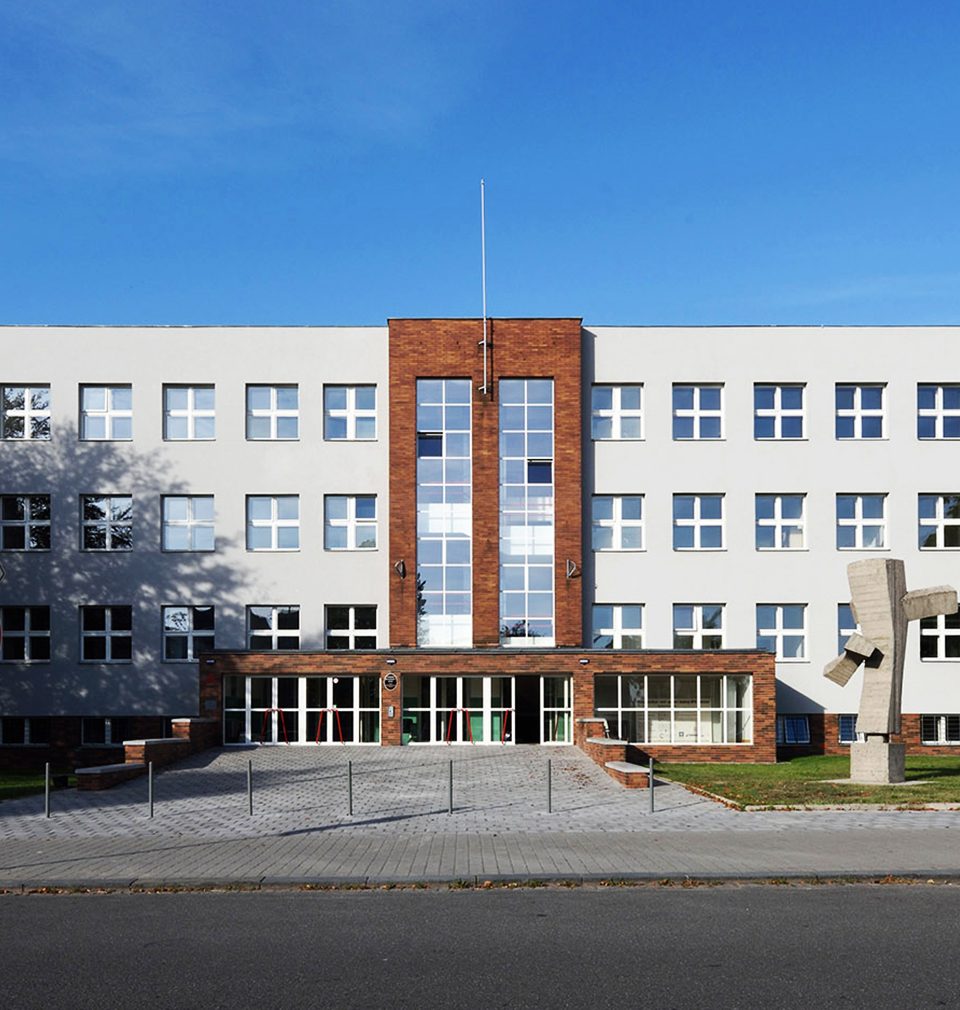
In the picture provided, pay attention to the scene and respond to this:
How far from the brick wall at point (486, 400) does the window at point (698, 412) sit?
331 cm

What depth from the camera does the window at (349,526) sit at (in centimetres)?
3731

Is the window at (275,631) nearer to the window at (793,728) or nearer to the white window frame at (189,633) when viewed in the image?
the white window frame at (189,633)

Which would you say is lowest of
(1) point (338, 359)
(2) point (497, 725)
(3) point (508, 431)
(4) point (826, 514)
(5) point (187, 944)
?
(2) point (497, 725)

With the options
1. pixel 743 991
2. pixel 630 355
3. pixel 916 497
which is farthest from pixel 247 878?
pixel 916 497

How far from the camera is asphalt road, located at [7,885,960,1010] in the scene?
798 centimetres

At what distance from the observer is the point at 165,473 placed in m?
37.4

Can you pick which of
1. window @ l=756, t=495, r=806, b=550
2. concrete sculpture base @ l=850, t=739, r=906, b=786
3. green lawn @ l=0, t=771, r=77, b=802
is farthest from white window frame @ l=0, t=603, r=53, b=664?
concrete sculpture base @ l=850, t=739, r=906, b=786

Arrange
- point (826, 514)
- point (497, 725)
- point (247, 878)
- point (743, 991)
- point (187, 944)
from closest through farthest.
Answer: point (743, 991)
point (187, 944)
point (247, 878)
point (497, 725)
point (826, 514)

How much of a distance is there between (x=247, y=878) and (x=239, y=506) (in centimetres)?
2508

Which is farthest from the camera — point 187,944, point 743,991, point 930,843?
point 930,843

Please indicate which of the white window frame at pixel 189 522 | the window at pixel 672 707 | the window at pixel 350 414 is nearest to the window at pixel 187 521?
the white window frame at pixel 189 522

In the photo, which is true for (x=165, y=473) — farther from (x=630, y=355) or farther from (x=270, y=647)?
(x=630, y=355)

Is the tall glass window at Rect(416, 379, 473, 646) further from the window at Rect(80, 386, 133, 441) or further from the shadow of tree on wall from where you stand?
the window at Rect(80, 386, 133, 441)

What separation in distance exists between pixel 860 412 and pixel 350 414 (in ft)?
52.2
